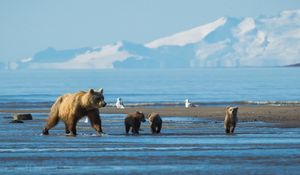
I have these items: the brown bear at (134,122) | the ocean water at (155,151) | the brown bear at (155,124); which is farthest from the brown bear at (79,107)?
the brown bear at (155,124)

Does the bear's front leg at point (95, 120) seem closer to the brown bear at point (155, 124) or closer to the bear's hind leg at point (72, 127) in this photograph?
the bear's hind leg at point (72, 127)

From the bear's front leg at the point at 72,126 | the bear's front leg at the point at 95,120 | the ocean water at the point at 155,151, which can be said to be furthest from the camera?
the bear's front leg at the point at 95,120

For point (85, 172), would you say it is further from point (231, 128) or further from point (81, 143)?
point (231, 128)

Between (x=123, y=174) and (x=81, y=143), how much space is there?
7.50 meters

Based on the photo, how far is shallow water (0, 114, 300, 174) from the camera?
20.9 metres

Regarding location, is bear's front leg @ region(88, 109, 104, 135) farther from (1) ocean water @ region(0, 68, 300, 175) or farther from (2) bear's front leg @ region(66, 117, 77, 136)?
(2) bear's front leg @ region(66, 117, 77, 136)

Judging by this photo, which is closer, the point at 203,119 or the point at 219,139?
the point at 219,139

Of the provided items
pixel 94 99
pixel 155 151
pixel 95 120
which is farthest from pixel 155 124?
pixel 155 151

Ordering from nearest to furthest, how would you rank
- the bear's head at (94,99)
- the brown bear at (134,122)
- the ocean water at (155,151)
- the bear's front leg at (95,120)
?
the ocean water at (155,151) → the bear's head at (94,99) → the bear's front leg at (95,120) → the brown bear at (134,122)

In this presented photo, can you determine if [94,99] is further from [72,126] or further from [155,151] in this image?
[155,151]

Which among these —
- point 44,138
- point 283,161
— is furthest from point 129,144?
point 283,161

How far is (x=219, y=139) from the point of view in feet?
93.7

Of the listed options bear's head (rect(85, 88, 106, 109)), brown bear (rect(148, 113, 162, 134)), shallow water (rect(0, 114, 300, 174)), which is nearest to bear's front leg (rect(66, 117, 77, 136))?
shallow water (rect(0, 114, 300, 174))

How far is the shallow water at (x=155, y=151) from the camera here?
824 inches
